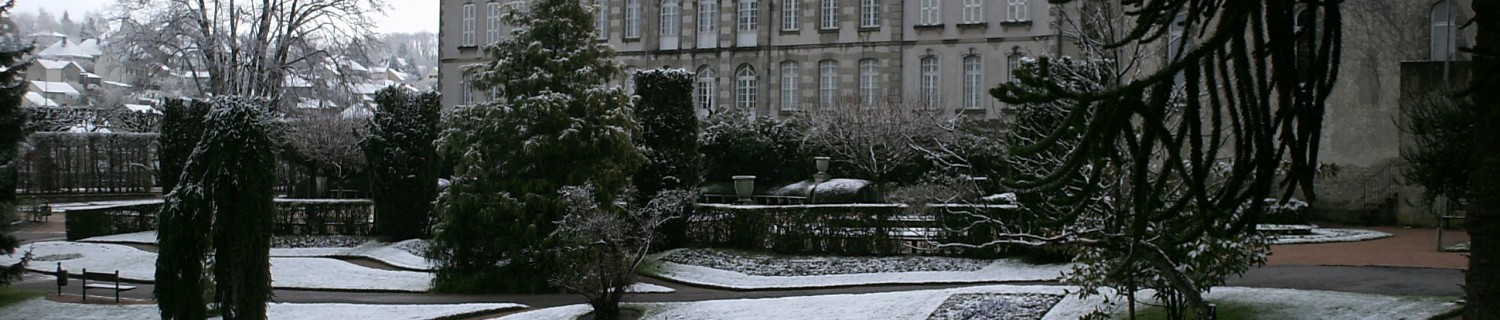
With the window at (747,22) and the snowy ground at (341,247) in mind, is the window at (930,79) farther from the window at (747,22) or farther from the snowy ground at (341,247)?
the snowy ground at (341,247)

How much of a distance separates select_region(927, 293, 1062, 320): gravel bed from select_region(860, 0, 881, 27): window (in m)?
27.4

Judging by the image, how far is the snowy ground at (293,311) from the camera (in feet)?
55.4

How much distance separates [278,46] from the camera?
3881cm

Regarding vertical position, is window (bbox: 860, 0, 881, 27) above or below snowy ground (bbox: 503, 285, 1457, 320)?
above

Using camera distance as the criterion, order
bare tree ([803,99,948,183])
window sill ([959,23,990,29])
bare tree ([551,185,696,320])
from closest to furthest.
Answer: bare tree ([551,185,696,320])
bare tree ([803,99,948,183])
window sill ([959,23,990,29])

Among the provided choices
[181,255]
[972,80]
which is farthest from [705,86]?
[181,255]

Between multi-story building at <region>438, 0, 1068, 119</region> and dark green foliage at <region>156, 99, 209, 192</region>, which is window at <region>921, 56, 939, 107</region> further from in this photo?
dark green foliage at <region>156, 99, 209, 192</region>

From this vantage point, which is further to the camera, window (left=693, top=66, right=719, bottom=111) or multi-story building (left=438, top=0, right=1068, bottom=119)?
window (left=693, top=66, right=719, bottom=111)

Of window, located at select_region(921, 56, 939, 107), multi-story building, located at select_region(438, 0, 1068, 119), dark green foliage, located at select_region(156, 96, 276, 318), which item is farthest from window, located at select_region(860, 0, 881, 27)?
dark green foliage, located at select_region(156, 96, 276, 318)

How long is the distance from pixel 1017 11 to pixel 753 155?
1154 cm

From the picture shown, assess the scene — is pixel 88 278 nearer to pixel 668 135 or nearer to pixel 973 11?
pixel 668 135

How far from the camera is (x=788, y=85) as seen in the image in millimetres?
43719

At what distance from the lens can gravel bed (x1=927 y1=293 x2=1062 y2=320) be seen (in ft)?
46.3

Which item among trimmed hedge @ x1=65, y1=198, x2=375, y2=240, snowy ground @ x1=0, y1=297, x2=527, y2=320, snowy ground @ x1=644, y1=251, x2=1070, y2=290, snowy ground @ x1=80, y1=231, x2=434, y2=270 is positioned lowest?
snowy ground @ x1=0, y1=297, x2=527, y2=320
